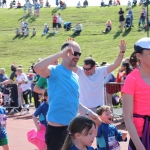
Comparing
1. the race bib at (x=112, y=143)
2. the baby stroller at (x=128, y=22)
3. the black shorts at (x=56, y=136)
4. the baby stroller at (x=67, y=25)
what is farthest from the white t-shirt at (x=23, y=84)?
the baby stroller at (x=67, y=25)

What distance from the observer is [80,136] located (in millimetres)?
4008

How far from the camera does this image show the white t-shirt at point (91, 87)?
24.9 ft

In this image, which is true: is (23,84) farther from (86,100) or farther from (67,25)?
(67,25)

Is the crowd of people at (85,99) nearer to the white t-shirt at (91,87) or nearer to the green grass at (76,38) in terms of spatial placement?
the white t-shirt at (91,87)

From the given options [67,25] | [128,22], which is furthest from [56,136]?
[67,25]

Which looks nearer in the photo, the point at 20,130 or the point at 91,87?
the point at 91,87

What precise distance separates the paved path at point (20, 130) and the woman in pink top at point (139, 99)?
521 centimetres

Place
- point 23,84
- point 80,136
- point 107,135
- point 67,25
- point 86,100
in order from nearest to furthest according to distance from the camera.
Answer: point 80,136 → point 107,135 → point 86,100 → point 23,84 → point 67,25

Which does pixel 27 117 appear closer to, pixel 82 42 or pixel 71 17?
pixel 82 42

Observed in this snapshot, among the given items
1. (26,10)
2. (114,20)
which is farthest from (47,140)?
(26,10)

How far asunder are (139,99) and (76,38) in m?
39.3

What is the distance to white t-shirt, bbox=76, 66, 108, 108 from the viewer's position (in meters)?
7.60

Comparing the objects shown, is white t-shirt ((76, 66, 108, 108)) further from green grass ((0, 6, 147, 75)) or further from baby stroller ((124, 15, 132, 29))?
baby stroller ((124, 15, 132, 29))

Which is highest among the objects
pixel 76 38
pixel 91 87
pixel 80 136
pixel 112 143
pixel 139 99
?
pixel 139 99
